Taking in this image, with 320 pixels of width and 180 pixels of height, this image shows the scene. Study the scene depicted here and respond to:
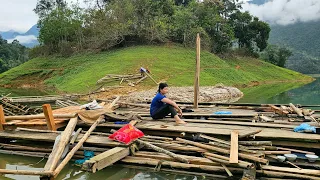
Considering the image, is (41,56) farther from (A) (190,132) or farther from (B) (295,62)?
(B) (295,62)

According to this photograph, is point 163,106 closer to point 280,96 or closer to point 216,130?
point 216,130

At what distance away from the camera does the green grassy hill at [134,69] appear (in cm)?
3488

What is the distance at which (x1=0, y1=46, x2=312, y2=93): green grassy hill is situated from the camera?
3488 cm

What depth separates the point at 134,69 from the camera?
1377 inches

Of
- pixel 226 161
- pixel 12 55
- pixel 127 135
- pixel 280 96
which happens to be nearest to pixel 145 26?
pixel 280 96

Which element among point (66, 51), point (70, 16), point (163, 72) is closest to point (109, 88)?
point (163, 72)

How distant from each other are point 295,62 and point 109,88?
82.2 meters

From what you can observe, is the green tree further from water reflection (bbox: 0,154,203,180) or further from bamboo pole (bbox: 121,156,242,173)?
water reflection (bbox: 0,154,203,180)

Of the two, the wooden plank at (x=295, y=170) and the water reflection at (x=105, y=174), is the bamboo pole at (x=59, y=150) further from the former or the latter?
the wooden plank at (x=295, y=170)

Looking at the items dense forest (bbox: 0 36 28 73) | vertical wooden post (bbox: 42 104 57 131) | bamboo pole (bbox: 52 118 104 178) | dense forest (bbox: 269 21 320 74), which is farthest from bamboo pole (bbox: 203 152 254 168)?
dense forest (bbox: 269 21 320 74)

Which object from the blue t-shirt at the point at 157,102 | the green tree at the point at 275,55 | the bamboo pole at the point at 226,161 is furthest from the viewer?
the green tree at the point at 275,55

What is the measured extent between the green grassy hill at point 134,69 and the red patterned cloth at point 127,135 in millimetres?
22126

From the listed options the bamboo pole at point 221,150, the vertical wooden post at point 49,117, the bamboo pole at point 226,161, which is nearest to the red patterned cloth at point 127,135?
the bamboo pole at point 221,150

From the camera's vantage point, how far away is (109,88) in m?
28.8
